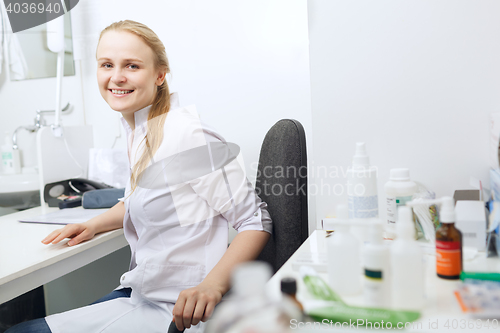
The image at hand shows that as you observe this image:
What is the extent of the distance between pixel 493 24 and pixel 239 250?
2.46 ft

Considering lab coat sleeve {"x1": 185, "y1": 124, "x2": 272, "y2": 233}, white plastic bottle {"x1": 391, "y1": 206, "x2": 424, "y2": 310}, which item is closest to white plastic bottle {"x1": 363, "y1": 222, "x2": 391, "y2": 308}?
white plastic bottle {"x1": 391, "y1": 206, "x2": 424, "y2": 310}

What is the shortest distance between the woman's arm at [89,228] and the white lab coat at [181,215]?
0.16 m

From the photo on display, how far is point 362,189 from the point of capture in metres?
0.76

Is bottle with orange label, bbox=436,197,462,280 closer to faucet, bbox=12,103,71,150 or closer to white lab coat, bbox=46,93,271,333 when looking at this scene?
white lab coat, bbox=46,93,271,333

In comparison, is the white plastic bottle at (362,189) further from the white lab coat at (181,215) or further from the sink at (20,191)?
the sink at (20,191)

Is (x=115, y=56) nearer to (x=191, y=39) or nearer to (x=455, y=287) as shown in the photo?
(x=191, y=39)

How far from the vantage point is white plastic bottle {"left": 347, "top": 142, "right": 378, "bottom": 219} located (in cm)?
75

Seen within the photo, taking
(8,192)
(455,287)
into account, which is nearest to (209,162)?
(455,287)

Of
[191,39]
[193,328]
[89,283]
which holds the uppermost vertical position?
[191,39]

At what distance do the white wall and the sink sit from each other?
1191 millimetres

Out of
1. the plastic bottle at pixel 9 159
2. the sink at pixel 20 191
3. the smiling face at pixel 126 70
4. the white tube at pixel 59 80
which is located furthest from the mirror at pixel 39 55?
the smiling face at pixel 126 70

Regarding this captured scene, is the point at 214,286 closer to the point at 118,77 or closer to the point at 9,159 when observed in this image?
the point at 118,77

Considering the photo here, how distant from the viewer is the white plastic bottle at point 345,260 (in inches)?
19.7

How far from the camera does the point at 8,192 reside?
5.08 ft
